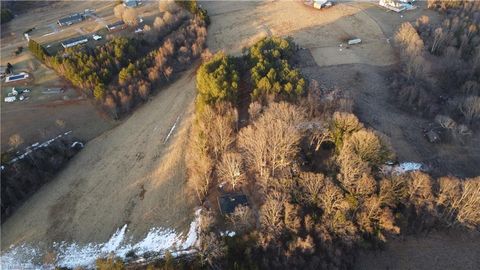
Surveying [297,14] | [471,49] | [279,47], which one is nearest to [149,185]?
[279,47]

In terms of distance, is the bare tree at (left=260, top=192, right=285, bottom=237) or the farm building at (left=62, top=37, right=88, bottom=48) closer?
the bare tree at (left=260, top=192, right=285, bottom=237)

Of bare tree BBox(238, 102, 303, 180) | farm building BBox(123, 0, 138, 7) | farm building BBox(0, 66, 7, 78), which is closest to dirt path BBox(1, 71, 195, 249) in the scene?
bare tree BBox(238, 102, 303, 180)

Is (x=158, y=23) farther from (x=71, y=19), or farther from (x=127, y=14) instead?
(x=71, y=19)

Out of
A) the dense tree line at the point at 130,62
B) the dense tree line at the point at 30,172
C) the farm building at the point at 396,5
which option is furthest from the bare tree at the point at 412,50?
the dense tree line at the point at 30,172

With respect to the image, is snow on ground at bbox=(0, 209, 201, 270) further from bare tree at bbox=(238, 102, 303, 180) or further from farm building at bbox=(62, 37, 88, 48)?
farm building at bbox=(62, 37, 88, 48)

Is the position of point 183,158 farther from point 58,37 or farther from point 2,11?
point 2,11
